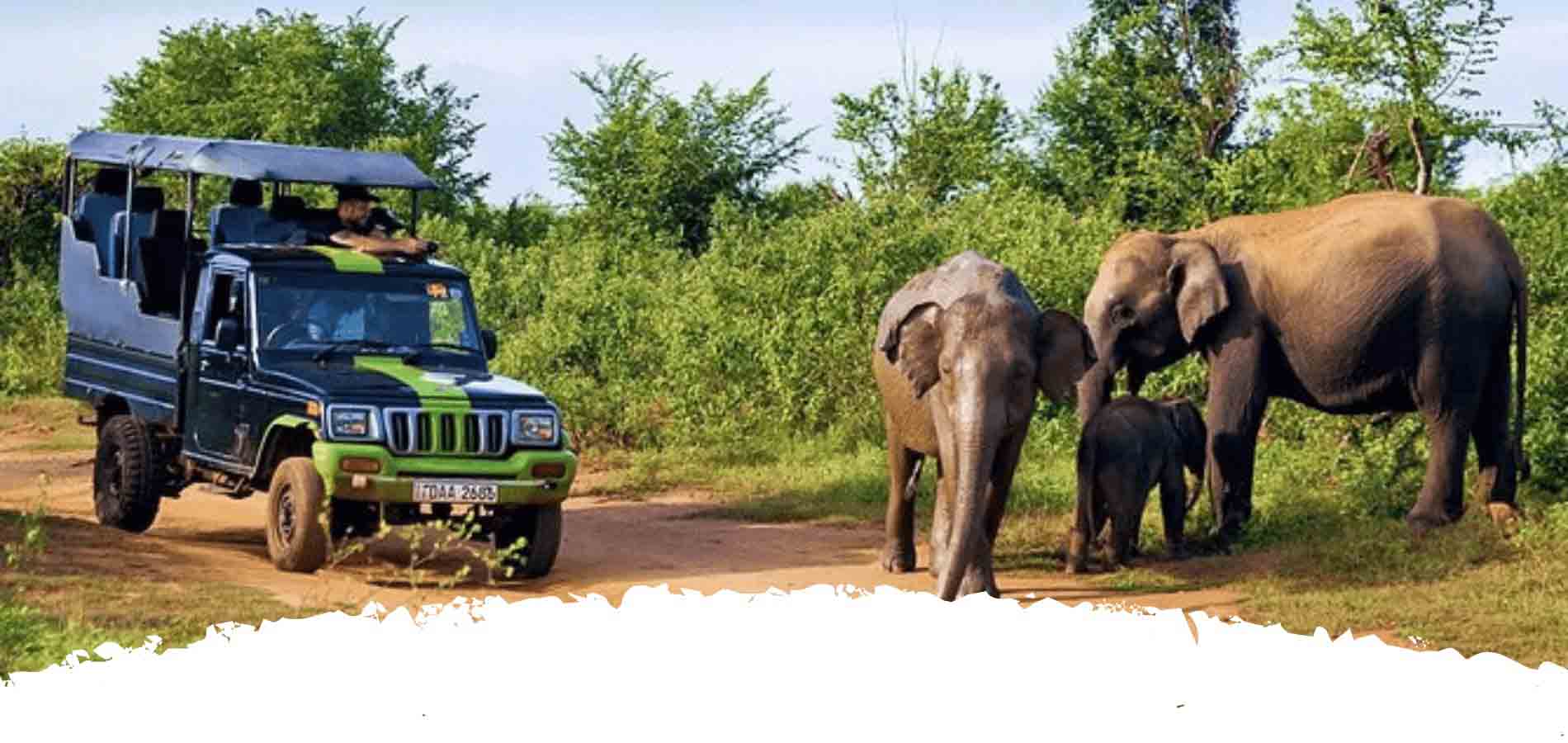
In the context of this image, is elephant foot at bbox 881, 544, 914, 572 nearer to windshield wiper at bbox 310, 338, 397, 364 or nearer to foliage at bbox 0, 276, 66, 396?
windshield wiper at bbox 310, 338, 397, 364


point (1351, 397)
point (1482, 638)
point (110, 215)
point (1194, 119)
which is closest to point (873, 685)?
point (1482, 638)

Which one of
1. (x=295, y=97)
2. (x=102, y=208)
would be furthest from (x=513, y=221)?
(x=102, y=208)

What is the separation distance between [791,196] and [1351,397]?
1757 centimetres

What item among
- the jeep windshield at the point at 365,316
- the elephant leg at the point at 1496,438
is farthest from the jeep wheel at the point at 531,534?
the elephant leg at the point at 1496,438

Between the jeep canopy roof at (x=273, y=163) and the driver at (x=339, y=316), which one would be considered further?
the jeep canopy roof at (x=273, y=163)

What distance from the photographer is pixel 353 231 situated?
16562mm

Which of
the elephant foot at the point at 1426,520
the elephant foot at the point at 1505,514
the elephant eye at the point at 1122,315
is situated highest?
the elephant eye at the point at 1122,315

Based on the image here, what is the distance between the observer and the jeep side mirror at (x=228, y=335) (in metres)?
15.0

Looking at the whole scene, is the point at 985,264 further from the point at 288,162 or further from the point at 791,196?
the point at 791,196

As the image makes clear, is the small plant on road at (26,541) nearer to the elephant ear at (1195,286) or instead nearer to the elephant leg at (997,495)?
the elephant leg at (997,495)

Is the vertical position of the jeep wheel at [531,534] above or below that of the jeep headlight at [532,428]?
below

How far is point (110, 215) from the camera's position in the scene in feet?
57.1

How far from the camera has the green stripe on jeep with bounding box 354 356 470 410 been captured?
14.4 metres

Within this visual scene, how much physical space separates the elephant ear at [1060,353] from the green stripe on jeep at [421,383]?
298 centimetres
